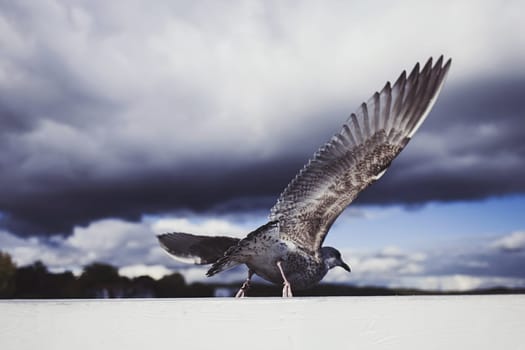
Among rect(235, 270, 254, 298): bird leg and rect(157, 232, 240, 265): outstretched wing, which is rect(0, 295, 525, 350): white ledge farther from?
rect(157, 232, 240, 265): outstretched wing

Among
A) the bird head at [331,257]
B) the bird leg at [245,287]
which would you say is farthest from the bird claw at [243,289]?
the bird head at [331,257]

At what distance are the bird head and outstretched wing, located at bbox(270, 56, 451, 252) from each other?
3.7 inches

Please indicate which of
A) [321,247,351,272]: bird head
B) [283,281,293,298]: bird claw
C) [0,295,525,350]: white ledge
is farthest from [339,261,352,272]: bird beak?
[0,295,525,350]: white ledge

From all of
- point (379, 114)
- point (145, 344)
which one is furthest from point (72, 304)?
point (379, 114)

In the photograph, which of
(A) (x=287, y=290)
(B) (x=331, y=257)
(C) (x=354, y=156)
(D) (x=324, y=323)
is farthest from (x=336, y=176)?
(D) (x=324, y=323)

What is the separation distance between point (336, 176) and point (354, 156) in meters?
0.15

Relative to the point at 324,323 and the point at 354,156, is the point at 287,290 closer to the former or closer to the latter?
the point at 354,156

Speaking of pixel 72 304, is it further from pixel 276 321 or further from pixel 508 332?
pixel 508 332

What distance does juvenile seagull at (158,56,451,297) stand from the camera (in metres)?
2.39

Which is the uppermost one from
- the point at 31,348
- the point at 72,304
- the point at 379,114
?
the point at 379,114

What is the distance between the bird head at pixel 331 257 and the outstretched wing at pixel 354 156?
0.31 ft

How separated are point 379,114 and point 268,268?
1.00 m

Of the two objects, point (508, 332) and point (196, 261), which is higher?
point (196, 261)

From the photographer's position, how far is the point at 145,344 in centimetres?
134
